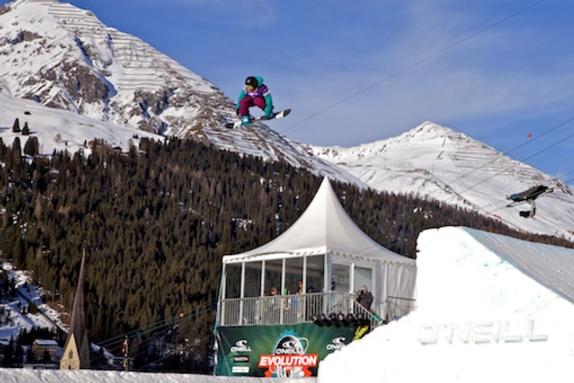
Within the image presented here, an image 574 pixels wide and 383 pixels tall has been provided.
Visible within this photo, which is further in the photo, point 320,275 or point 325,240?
point 320,275

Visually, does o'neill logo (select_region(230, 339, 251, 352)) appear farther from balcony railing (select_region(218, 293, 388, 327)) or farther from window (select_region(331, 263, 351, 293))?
window (select_region(331, 263, 351, 293))

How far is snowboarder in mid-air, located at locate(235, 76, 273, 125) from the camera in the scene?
20.4 meters

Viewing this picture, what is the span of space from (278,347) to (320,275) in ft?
11.8

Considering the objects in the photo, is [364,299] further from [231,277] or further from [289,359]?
[231,277]

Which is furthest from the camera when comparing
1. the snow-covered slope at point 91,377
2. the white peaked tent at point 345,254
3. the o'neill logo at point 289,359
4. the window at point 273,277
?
the window at point 273,277

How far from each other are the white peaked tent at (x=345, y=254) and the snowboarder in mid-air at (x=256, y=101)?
3784mm

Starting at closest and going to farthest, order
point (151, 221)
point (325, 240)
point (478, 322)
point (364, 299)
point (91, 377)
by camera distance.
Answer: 1. point (478, 322)
2. point (91, 377)
3. point (364, 299)
4. point (325, 240)
5. point (151, 221)

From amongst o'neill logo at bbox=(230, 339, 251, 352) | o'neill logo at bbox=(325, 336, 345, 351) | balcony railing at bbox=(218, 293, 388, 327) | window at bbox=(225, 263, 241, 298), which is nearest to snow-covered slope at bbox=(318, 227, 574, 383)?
o'neill logo at bbox=(325, 336, 345, 351)

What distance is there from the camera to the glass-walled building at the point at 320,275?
21.9 m

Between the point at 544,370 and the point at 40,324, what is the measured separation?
99.5 feet

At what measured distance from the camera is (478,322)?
10867 millimetres

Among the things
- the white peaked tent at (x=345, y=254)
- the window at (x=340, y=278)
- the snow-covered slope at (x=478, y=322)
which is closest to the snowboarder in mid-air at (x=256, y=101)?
the white peaked tent at (x=345, y=254)

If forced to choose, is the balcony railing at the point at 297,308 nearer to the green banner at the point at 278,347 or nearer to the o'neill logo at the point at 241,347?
the green banner at the point at 278,347

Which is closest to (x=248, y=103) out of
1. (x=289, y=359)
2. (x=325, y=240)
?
(x=325, y=240)
